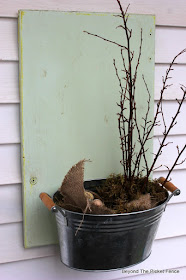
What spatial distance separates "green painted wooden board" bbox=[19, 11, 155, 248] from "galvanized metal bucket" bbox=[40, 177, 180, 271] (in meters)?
0.14

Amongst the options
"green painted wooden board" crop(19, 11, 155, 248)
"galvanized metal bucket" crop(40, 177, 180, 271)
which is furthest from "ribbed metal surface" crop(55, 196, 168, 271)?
"green painted wooden board" crop(19, 11, 155, 248)

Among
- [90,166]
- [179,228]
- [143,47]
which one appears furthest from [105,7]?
[179,228]

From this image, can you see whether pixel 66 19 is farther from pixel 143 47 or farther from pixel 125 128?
pixel 125 128

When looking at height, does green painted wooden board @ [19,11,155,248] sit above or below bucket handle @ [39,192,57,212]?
above

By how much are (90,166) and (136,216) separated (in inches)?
12.3

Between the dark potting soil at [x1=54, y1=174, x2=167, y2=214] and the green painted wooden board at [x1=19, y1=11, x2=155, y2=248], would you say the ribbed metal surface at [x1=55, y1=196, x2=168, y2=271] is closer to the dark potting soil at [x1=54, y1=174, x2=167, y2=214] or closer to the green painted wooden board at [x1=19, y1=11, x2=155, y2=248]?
the dark potting soil at [x1=54, y1=174, x2=167, y2=214]

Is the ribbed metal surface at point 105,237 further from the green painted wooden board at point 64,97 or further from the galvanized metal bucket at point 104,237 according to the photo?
the green painted wooden board at point 64,97

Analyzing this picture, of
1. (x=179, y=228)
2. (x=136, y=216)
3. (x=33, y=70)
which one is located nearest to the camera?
(x=136, y=216)

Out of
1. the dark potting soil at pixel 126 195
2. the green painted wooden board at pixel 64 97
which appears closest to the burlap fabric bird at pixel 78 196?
the dark potting soil at pixel 126 195

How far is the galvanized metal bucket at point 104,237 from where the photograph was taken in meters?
1.12

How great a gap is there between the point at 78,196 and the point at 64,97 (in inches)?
14.4

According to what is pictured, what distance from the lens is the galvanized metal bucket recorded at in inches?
44.3

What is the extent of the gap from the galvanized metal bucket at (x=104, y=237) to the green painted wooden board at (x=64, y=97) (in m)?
0.14

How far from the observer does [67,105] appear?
52.4 inches
